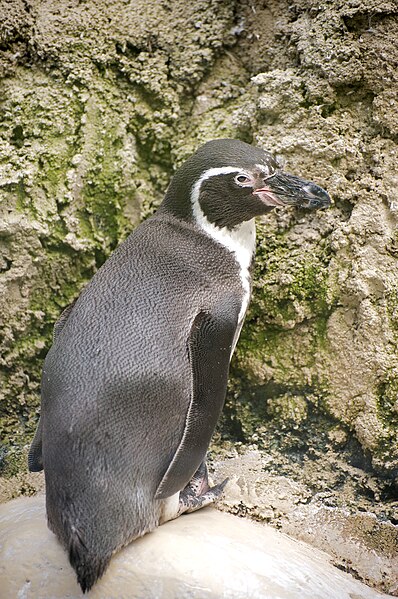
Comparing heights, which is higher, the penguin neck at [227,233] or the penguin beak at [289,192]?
the penguin beak at [289,192]

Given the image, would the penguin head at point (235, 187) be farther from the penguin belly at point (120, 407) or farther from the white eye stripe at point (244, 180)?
the penguin belly at point (120, 407)

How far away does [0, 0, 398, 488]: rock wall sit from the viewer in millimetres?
2686

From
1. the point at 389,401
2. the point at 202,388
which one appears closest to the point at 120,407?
the point at 202,388

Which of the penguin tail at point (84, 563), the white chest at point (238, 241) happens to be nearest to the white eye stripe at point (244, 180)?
the white chest at point (238, 241)

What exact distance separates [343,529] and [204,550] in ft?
1.99

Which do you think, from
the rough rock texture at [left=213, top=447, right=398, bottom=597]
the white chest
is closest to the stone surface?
the rough rock texture at [left=213, top=447, right=398, bottom=597]

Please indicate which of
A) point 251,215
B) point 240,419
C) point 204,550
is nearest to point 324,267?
point 251,215

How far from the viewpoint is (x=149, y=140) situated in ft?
9.97

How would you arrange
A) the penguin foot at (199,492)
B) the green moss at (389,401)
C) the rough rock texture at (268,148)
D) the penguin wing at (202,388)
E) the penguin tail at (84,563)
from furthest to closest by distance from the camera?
the rough rock texture at (268,148) → the green moss at (389,401) → the penguin foot at (199,492) → the penguin wing at (202,388) → the penguin tail at (84,563)

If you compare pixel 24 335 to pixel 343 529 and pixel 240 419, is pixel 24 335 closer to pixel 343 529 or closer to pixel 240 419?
pixel 240 419

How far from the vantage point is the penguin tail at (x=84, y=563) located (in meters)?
1.99

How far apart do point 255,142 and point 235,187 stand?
0.52 metres

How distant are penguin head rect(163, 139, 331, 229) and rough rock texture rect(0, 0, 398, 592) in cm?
31

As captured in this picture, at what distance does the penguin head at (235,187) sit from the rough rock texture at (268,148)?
313mm
